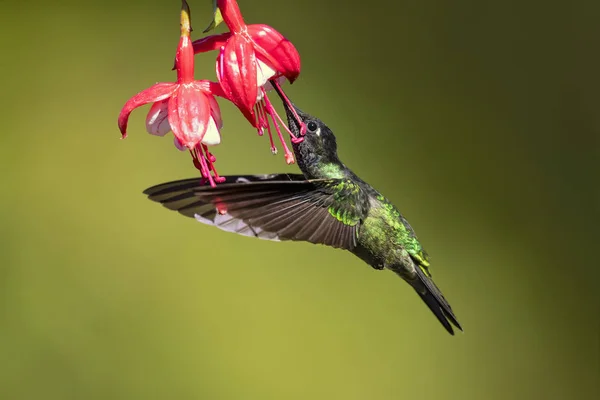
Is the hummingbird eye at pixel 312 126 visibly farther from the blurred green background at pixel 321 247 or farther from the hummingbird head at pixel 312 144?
the blurred green background at pixel 321 247

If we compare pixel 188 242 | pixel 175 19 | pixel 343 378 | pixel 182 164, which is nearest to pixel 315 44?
pixel 175 19

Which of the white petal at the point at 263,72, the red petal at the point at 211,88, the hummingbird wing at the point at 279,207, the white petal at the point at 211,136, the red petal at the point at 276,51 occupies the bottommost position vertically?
the hummingbird wing at the point at 279,207

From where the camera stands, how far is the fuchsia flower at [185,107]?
72cm

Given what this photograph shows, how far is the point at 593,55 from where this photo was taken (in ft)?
7.91

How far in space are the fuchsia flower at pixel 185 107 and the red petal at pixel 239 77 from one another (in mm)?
28

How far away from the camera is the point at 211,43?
77 centimetres

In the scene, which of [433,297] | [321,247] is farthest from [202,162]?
[321,247]

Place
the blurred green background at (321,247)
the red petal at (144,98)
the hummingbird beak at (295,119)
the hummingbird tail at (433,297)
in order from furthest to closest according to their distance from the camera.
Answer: the blurred green background at (321,247) < the hummingbird tail at (433,297) < the hummingbird beak at (295,119) < the red petal at (144,98)

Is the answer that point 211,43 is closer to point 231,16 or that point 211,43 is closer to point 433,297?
point 231,16

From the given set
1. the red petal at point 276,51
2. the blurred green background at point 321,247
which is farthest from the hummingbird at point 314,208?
the blurred green background at point 321,247

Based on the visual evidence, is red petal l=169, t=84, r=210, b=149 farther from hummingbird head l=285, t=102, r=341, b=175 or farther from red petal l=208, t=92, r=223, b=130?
hummingbird head l=285, t=102, r=341, b=175

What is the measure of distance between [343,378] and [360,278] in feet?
0.94

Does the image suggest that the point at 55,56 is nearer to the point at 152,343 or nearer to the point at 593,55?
the point at 152,343

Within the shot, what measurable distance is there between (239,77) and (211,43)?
0.08 metres
